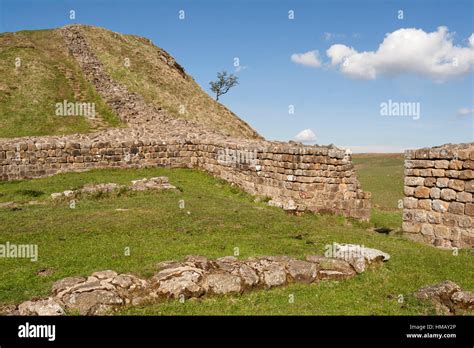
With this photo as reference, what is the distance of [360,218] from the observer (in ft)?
52.7

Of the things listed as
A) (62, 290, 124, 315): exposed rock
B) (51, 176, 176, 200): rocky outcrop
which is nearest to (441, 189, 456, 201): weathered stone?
(62, 290, 124, 315): exposed rock

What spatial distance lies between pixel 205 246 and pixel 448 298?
18.0 ft

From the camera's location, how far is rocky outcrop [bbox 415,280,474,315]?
7.22 metres

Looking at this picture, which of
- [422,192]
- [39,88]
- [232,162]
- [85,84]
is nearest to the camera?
[422,192]

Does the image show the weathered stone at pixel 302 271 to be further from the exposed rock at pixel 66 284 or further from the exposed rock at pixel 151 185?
the exposed rock at pixel 151 185

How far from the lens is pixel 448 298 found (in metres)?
7.50

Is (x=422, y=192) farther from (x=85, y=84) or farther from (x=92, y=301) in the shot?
(x=85, y=84)

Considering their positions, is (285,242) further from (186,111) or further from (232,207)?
(186,111)

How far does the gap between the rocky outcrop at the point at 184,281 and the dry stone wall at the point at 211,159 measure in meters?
7.24

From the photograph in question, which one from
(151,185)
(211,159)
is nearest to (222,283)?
(151,185)

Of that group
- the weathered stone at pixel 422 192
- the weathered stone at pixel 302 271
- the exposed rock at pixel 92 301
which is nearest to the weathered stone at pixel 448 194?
the weathered stone at pixel 422 192

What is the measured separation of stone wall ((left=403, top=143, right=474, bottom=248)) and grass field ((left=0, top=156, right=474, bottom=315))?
0.61 m

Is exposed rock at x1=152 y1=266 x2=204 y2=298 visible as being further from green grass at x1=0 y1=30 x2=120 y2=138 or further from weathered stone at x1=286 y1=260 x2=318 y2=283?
green grass at x1=0 y1=30 x2=120 y2=138
